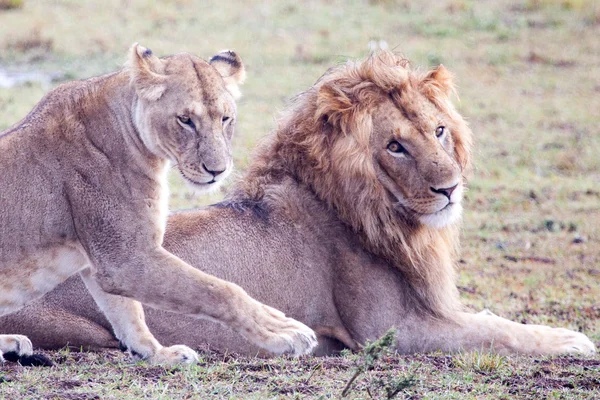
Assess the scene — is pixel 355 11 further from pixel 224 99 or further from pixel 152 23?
pixel 224 99

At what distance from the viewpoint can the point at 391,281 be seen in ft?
15.5

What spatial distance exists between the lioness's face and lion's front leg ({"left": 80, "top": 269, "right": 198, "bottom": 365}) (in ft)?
4.02

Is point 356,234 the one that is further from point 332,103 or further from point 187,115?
point 187,115

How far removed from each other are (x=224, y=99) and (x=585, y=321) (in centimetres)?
278

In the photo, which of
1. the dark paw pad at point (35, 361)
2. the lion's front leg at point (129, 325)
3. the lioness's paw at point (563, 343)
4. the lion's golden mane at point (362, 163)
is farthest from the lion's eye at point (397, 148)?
the dark paw pad at point (35, 361)

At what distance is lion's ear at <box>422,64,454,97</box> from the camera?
16.0 ft

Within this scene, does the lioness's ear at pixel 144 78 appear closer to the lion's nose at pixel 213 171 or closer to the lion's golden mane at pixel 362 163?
the lion's nose at pixel 213 171

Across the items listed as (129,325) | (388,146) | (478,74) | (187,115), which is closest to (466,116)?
(478,74)

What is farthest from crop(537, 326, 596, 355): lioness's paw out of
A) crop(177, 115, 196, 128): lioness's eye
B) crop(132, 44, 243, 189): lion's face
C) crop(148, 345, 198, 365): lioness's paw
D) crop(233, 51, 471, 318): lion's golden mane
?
crop(177, 115, 196, 128): lioness's eye

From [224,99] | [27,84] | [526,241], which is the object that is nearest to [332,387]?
[224,99]

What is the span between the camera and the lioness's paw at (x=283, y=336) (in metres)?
3.72

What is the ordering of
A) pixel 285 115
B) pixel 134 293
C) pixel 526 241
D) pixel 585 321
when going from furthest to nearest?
pixel 526 241
pixel 585 321
pixel 285 115
pixel 134 293

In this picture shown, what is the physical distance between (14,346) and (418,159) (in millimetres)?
1909

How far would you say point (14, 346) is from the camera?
4.18 metres
